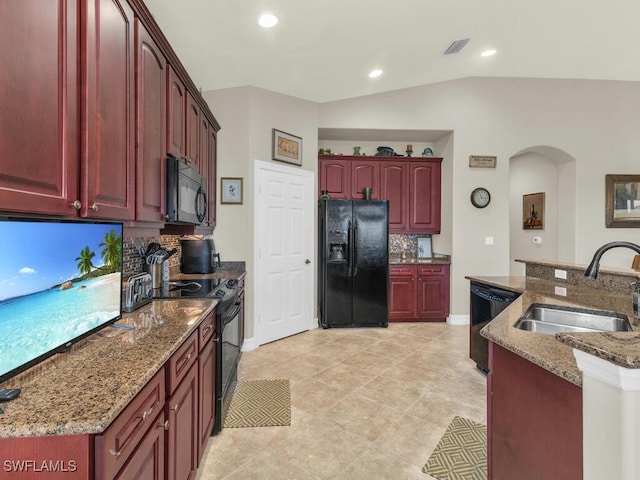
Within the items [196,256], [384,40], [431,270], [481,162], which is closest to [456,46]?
[384,40]

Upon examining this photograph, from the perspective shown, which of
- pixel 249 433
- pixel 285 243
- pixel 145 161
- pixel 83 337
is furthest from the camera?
pixel 285 243

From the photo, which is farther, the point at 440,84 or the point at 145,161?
the point at 440,84

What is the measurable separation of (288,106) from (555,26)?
2.94 m

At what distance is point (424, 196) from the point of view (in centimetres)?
480

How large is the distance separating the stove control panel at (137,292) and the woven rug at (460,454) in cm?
186

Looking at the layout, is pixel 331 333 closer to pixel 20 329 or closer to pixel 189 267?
pixel 189 267

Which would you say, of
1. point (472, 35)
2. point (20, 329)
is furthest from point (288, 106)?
point (20, 329)

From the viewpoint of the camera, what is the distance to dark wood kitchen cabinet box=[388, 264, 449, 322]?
4535 millimetres

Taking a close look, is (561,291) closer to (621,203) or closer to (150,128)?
(150,128)

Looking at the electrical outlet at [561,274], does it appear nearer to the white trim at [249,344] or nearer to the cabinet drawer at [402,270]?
the cabinet drawer at [402,270]

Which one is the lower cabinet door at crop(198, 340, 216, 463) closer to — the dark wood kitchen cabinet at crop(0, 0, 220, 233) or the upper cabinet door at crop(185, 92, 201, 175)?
the dark wood kitchen cabinet at crop(0, 0, 220, 233)

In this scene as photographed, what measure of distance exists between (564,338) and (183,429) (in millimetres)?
1486

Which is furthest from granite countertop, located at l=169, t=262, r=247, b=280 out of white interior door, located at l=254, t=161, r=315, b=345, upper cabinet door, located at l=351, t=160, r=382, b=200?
upper cabinet door, located at l=351, t=160, r=382, b=200

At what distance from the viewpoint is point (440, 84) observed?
14.8 feet
